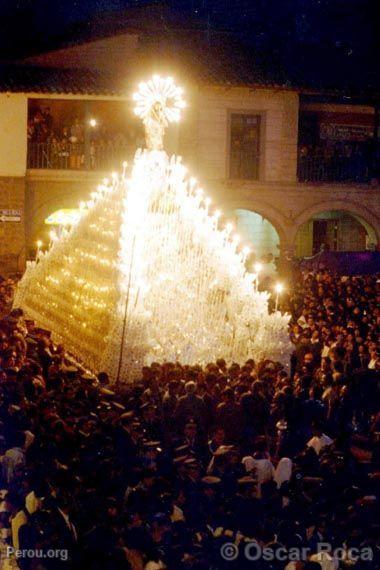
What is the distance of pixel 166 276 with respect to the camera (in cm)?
1552

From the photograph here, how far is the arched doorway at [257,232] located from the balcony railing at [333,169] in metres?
1.73

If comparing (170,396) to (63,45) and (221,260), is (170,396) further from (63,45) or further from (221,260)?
(63,45)

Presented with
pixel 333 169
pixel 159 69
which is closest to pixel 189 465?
pixel 159 69

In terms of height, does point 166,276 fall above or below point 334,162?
below

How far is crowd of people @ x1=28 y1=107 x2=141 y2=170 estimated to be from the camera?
1078 inches

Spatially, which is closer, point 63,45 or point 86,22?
point 63,45

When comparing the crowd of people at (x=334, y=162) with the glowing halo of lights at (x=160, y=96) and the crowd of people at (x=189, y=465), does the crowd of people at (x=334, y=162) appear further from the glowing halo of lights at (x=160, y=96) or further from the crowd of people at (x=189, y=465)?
the crowd of people at (x=189, y=465)

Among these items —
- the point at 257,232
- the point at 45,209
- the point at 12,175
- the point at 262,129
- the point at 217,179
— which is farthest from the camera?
Answer: the point at 257,232

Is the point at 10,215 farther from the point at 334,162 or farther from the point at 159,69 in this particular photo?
the point at 334,162

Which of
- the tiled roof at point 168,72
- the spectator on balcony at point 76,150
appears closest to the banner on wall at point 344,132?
the tiled roof at point 168,72

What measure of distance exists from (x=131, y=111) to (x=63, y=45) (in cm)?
254

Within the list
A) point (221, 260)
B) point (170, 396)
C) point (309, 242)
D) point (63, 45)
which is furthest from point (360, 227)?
point (170, 396)

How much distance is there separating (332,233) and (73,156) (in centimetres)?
793

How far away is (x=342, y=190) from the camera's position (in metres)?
28.1
